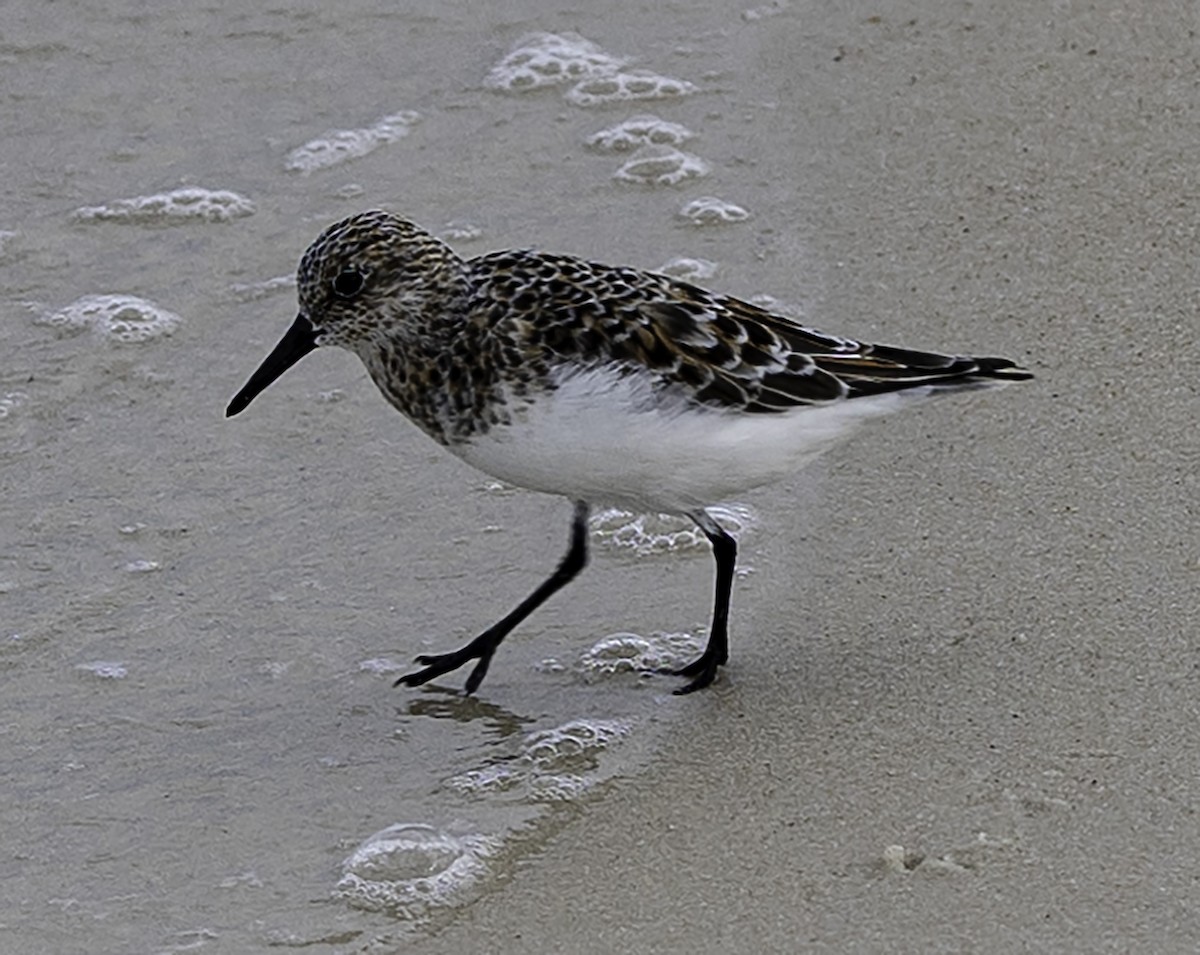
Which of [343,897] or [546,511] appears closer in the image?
[343,897]

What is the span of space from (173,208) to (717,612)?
2543 millimetres

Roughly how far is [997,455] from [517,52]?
255 centimetres

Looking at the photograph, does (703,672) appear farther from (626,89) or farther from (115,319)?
(626,89)

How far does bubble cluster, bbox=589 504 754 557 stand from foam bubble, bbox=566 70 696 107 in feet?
6.82

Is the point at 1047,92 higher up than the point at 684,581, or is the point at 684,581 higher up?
the point at 1047,92

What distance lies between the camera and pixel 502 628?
429 cm

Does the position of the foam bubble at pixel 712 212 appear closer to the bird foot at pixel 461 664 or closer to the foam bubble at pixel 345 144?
the foam bubble at pixel 345 144

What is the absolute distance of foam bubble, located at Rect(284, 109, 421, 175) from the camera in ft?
20.8

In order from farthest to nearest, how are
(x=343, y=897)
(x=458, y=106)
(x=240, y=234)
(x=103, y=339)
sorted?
(x=458, y=106) → (x=240, y=234) → (x=103, y=339) → (x=343, y=897)

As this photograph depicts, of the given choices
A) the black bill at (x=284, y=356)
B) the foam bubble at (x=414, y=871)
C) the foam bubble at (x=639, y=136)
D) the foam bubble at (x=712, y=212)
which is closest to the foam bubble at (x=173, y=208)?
the foam bubble at (x=639, y=136)

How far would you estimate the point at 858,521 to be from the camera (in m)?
4.66

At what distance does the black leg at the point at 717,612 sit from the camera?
420 centimetres

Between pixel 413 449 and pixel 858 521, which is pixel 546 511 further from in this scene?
pixel 858 521

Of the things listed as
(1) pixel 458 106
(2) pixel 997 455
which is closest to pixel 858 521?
(2) pixel 997 455
